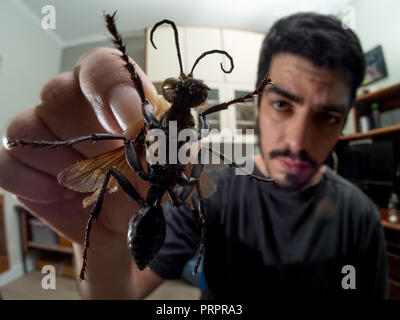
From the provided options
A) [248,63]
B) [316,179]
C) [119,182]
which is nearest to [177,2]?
[248,63]

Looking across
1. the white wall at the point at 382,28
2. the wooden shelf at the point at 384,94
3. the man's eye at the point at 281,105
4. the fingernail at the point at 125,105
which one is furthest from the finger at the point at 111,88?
the wooden shelf at the point at 384,94

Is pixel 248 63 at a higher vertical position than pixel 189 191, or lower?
higher

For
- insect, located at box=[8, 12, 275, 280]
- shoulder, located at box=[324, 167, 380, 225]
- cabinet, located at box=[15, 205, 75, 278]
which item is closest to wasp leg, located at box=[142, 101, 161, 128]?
insect, located at box=[8, 12, 275, 280]

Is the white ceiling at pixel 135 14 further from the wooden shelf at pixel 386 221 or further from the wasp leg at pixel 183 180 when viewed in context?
the wooden shelf at pixel 386 221

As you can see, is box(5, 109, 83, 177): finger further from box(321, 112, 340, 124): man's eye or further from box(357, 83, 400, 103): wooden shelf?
box(357, 83, 400, 103): wooden shelf

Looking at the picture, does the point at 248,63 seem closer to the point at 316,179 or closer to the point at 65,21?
the point at 65,21
